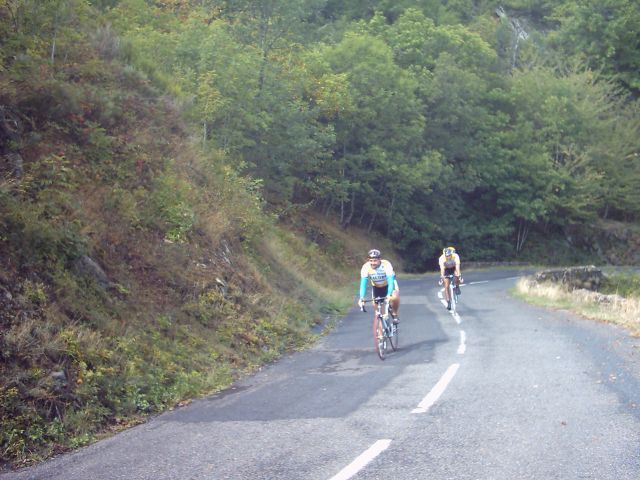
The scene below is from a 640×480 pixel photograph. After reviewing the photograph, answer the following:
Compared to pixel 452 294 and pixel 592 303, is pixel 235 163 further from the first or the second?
pixel 592 303

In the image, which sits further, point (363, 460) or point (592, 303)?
point (592, 303)

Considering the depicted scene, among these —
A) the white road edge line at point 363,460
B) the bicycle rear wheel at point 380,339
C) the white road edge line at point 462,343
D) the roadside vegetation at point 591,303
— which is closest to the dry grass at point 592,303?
the roadside vegetation at point 591,303

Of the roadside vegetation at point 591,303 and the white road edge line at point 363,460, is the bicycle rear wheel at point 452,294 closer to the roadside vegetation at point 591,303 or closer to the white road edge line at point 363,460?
the roadside vegetation at point 591,303

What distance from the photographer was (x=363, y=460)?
6.73m

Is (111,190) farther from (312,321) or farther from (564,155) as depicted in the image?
(564,155)

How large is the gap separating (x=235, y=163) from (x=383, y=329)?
15.4 m

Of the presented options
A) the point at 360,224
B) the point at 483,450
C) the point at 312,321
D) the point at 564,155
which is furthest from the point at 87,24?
the point at 564,155

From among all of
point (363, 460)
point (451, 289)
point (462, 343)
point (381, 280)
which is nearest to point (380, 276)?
point (381, 280)

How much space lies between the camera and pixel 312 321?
19359mm

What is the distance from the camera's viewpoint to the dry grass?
1704 cm

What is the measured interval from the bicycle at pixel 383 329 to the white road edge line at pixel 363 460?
5.83 m

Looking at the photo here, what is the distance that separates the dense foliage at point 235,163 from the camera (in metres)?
10.3

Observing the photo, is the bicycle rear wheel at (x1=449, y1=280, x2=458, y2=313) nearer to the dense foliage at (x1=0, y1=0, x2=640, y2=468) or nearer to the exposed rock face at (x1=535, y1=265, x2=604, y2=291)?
the dense foliage at (x1=0, y1=0, x2=640, y2=468)

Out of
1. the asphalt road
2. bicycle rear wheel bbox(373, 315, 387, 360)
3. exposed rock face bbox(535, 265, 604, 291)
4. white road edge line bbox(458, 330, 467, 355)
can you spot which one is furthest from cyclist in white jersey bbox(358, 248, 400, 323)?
exposed rock face bbox(535, 265, 604, 291)
